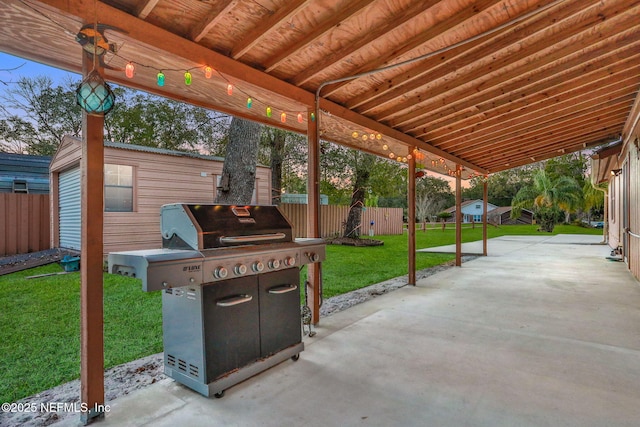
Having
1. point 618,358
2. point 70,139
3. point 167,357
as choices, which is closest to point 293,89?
point 167,357

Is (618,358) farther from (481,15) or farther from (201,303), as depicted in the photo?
(201,303)

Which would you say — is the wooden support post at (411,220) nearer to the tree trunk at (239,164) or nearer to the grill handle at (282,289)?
the tree trunk at (239,164)

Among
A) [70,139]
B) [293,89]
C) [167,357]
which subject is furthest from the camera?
[70,139]

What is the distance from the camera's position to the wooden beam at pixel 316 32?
236cm

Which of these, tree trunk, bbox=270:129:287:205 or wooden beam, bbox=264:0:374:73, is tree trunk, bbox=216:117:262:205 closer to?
wooden beam, bbox=264:0:374:73

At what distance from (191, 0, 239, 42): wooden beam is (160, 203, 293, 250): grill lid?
1.19 meters

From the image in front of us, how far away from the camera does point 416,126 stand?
5.02m

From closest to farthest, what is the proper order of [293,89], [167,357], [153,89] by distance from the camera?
[167,357]
[153,89]
[293,89]

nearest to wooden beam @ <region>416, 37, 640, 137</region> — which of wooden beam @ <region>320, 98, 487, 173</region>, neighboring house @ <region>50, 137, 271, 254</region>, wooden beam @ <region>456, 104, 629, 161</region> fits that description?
wooden beam @ <region>320, 98, 487, 173</region>

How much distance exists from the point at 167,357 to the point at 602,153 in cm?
1010

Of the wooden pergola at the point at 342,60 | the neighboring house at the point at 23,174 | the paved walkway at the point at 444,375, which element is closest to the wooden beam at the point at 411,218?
the wooden pergola at the point at 342,60

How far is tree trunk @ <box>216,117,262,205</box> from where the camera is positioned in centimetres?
548

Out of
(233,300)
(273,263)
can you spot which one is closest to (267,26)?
(273,263)

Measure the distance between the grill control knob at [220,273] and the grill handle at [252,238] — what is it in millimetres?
188
